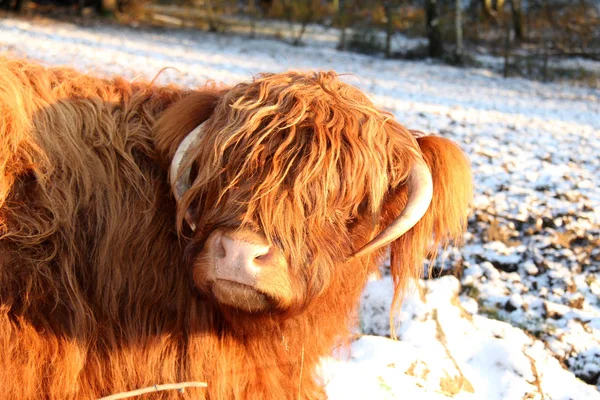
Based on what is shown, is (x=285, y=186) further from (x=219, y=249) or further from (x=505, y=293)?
(x=505, y=293)

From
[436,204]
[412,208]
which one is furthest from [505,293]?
[412,208]

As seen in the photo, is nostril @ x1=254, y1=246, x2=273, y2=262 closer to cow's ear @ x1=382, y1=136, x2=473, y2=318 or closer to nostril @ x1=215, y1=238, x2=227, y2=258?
nostril @ x1=215, y1=238, x2=227, y2=258

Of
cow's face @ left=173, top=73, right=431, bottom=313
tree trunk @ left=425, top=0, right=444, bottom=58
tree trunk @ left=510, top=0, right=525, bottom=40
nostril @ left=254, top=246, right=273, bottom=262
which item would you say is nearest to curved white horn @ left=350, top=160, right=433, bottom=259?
cow's face @ left=173, top=73, right=431, bottom=313

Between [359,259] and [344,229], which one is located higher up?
[344,229]

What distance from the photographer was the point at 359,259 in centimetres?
228

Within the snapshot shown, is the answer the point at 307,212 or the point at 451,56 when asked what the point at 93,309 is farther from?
the point at 451,56

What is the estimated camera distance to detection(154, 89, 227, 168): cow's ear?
231 centimetres

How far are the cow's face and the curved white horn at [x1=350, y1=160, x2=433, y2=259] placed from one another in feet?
0.14

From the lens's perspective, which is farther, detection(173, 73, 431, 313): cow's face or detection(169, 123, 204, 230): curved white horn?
detection(169, 123, 204, 230): curved white horn

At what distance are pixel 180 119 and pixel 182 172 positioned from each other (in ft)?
0.93

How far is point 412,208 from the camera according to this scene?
211cm

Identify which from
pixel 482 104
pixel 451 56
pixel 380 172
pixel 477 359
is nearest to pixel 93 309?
pixel 380 172

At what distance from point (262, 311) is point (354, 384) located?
1156mm

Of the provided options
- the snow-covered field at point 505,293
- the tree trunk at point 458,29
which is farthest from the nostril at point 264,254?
the tree trunk at point 458,29
